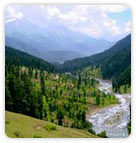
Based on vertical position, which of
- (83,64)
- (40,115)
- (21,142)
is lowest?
(21,142)

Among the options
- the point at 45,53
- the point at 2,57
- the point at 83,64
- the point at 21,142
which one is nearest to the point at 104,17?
the point at 83,64

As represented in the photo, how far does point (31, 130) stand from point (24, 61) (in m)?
2.39

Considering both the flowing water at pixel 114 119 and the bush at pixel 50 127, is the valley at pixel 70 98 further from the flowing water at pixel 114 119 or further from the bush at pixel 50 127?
the bush at pixel 50 127

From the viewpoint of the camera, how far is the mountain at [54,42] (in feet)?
21.1

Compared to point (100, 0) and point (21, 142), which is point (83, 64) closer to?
point (100, 0)

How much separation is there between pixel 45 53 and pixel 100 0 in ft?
6.12

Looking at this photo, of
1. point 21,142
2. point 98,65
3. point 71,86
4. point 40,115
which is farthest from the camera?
point 98,65

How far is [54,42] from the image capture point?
6840mm

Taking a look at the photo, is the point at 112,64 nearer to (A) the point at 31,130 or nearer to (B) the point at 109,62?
(B) the point at 109,62

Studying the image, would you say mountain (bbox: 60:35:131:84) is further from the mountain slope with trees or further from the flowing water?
the flowing water

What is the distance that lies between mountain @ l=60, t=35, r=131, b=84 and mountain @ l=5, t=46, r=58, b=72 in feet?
1.67

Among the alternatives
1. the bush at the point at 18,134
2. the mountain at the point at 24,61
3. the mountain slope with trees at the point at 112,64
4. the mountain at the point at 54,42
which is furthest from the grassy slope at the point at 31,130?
the mountain at the point at 54,42

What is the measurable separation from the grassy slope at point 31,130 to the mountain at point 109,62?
58.5 inches

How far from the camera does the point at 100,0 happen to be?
19.5 ft
